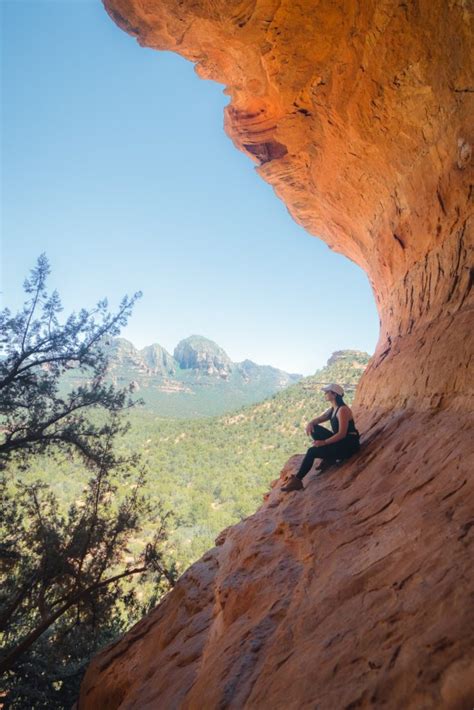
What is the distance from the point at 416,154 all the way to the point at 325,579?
678 cm

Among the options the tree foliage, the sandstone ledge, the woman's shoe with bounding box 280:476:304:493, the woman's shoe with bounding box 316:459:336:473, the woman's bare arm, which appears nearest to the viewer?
the sandstone ledge

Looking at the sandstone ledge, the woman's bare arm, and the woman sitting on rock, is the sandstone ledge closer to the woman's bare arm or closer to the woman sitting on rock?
the woman sitting on rock

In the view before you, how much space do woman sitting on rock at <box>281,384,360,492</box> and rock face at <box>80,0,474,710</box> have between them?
35 centimetres

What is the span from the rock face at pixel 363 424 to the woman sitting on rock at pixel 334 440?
35cm

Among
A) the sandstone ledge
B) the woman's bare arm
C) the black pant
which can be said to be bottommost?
the sandstone ledge

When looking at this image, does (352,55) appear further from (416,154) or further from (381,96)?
(416,154)

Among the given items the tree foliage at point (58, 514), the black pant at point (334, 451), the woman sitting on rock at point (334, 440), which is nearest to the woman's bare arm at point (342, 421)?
the woman sitting on rock at point (334, 440)

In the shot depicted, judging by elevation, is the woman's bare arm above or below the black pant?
above

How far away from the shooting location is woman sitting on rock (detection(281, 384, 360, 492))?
598 centimetres

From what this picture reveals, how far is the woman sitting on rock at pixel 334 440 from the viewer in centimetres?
598

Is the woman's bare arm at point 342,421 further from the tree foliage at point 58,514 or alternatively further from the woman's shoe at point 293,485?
the tree foliage at point 58,514

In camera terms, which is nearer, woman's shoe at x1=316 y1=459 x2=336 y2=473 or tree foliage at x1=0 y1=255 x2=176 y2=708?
woman's shoe at x1=316 y1=459 x2=336 y2=473

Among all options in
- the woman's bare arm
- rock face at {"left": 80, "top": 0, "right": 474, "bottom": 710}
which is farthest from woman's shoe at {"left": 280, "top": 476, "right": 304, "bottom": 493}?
the woman's bare arm

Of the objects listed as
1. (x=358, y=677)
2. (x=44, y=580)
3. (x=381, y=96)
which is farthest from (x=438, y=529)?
(x=44, y=580)
